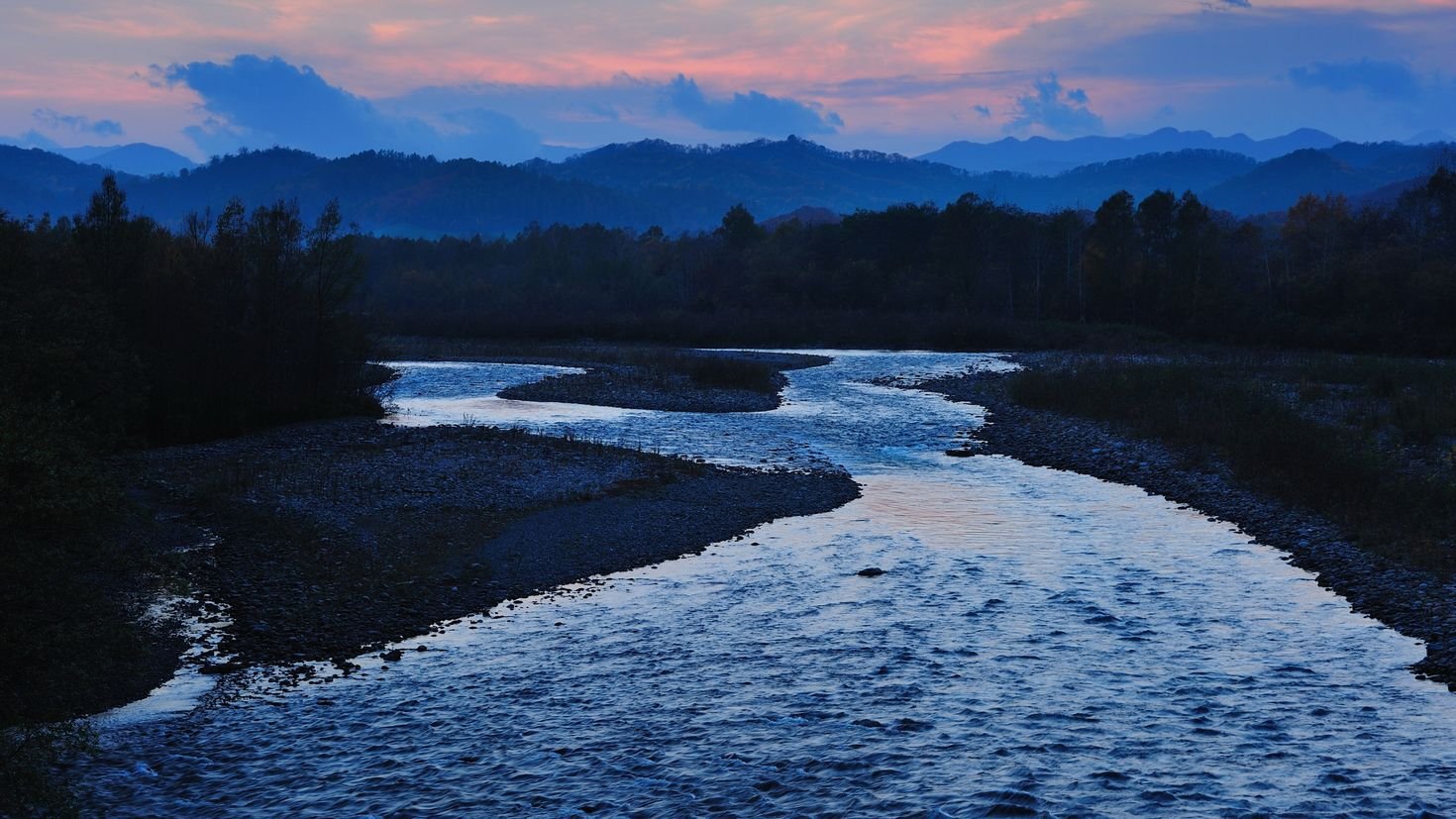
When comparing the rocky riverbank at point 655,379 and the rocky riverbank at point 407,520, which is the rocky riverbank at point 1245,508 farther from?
the rocky riverbank at point 655,379

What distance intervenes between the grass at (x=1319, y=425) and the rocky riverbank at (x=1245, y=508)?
1.99 ft

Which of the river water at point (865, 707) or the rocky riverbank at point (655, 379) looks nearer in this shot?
the river water at point (865, 707)

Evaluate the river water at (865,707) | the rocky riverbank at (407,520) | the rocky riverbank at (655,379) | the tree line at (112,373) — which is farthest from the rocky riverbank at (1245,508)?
the tree line at (112,373)

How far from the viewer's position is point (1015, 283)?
114500mm

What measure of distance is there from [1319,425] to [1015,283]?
8281 centimetres

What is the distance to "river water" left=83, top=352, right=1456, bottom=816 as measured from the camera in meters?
11.1

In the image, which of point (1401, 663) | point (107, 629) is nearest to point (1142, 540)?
point (1401, 663)

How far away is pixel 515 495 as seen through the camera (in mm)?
26109

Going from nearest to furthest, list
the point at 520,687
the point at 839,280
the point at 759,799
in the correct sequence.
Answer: the point at 759,799 < the point at 520,687 < the point at 839,280

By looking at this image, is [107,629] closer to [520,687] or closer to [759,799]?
[520,687]

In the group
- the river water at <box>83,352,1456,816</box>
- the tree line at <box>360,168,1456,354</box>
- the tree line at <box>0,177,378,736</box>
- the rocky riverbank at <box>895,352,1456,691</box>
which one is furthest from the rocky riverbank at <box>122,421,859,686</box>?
the tree line at <box>360,168,1456,354</box>

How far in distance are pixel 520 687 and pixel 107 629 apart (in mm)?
5738

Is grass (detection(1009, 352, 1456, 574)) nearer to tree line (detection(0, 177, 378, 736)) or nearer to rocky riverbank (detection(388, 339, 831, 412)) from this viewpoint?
rocky riverbank (detection(388, 339, 831, 412))

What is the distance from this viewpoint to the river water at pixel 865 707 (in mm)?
11141
